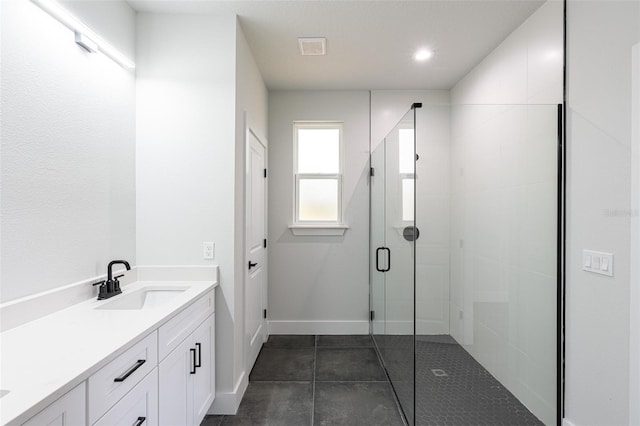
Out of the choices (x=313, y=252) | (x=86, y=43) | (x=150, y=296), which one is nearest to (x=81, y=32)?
(x=86, y=43)

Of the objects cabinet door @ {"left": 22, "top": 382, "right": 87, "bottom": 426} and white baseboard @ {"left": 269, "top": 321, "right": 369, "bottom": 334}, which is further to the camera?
white baseboard @ {"left": 269, "top": 321, "right": 369, "bottom": 334}

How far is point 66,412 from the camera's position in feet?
2.79

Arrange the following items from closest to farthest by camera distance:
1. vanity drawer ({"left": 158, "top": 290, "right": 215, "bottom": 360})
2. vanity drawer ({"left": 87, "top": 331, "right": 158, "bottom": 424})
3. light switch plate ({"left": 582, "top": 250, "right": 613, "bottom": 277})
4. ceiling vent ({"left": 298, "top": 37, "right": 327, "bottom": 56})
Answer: vanity drawer ({"left": 87, "top": 331, "right": 158, "bottom": 424})
vanity drawer ({"left": 158, "top": 290, "right": 215, "bottom": 360})
light switch plate ({"left": 582, "top": 250, "right": 613, "bottom": 277})
ceiling vent ({"left": 298, "top": 37, "right": 327, "bottom": 56})

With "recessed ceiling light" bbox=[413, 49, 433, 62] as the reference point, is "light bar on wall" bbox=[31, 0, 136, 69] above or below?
below

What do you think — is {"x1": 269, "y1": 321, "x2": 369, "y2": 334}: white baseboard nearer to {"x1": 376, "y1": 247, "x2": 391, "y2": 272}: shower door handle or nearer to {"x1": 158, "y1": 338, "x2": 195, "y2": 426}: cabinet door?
{"x1": 376, "y1": 247, "x2": 391, "y2": 272}: shower door handle

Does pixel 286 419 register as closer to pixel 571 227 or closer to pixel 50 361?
pixel 50 361

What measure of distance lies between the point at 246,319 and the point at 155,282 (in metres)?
0.75

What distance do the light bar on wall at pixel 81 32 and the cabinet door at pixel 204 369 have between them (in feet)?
5.49

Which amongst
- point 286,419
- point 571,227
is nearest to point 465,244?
point 571,227

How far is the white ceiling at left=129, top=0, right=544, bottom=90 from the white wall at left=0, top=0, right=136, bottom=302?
0.67 metres

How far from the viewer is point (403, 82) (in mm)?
3148

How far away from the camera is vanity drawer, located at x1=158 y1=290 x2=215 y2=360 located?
1.39m

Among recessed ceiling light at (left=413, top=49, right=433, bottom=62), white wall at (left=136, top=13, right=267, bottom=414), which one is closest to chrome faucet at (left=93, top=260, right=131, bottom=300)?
white wall at (left=136, top=13, right=267, bottom=414)

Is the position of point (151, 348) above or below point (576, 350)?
above
